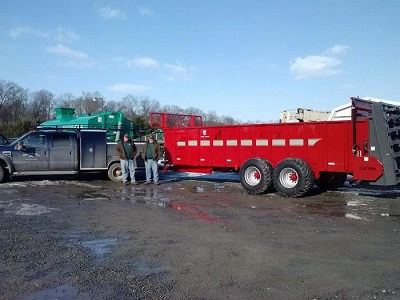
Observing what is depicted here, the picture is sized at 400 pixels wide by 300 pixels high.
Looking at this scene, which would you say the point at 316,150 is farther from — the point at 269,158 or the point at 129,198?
the point at 129,198

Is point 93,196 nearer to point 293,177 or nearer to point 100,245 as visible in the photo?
point 100,245

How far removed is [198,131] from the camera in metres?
14.3

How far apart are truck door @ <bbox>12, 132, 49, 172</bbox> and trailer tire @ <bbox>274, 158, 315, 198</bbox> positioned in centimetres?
861

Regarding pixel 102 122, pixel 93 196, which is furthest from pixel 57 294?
pixel 102 122

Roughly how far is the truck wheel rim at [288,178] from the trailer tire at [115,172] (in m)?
6.59

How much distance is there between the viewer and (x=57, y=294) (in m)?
4.25

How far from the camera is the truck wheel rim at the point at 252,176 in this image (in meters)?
12.0

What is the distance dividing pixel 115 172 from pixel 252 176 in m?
5.71

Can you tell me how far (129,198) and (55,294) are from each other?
6.72 metres

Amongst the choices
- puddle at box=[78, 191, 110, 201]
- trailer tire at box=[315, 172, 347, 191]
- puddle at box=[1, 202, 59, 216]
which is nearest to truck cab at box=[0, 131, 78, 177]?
puddle at box=[78, 191, 110, 201]

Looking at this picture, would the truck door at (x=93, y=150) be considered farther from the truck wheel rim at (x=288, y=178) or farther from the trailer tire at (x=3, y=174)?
the truck wheel rim at (x=288, y=178)

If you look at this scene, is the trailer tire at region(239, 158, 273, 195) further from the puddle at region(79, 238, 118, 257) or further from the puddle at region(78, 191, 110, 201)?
the puddle at region(79, 238, 118, 257)

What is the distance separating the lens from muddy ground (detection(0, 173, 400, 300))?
174 inches

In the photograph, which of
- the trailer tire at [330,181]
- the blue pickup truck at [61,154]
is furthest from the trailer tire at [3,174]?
the trailer tire at [330,181]
